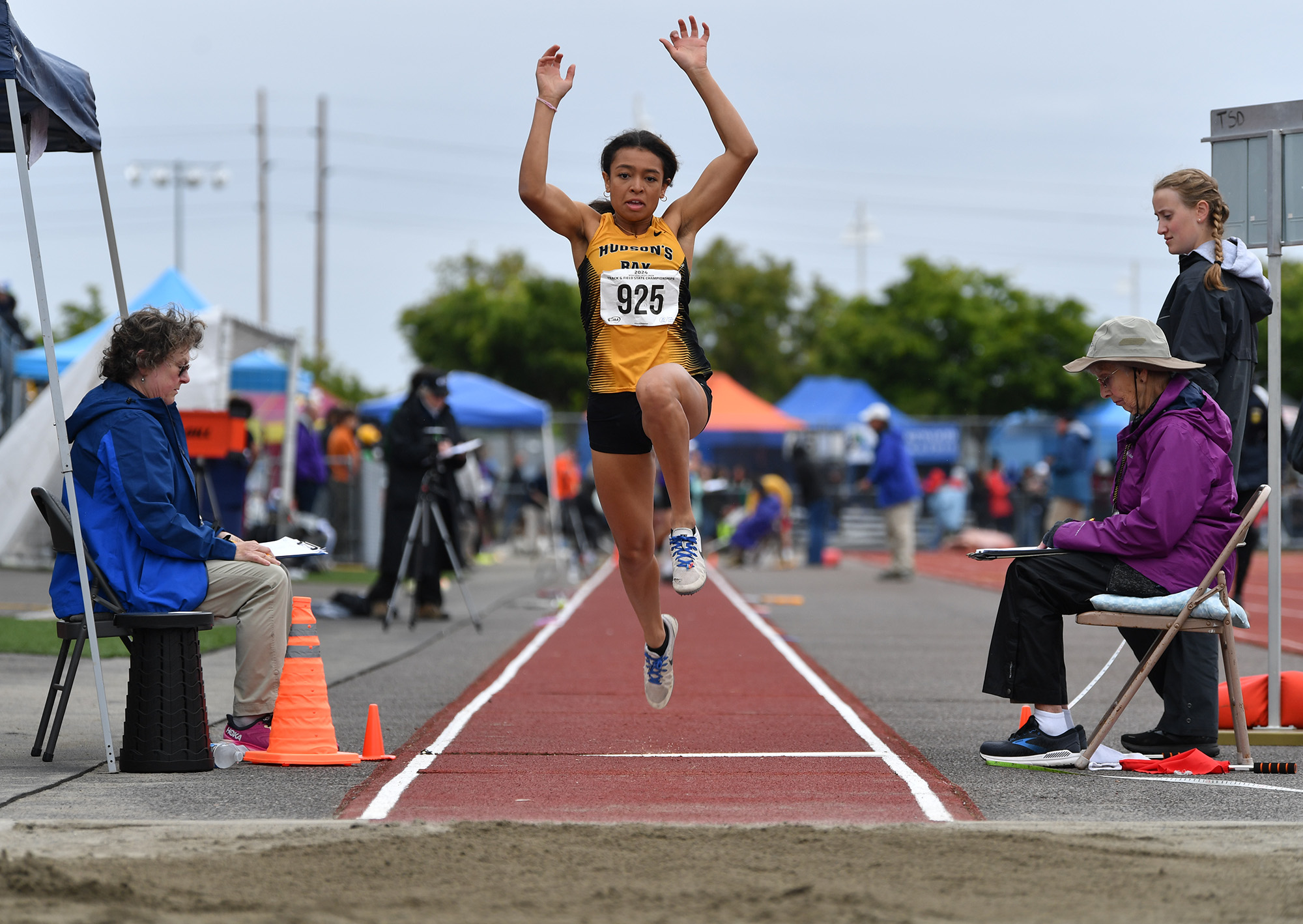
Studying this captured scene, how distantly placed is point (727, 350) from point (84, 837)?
59702 millimetres

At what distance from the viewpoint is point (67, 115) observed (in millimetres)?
5801

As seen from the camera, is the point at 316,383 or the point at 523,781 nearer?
the point at 523,781

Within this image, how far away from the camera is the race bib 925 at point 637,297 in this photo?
549cm

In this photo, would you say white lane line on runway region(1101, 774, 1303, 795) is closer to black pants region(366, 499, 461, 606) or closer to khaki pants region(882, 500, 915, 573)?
black pants region(366, 499, 461, 606)

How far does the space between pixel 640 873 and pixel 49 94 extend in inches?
158

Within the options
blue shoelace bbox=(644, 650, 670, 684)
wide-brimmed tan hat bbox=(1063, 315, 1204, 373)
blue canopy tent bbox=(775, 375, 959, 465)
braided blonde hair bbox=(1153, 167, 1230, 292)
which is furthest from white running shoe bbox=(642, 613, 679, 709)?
blue canopy tent bbox=(775, 375, 959, 465)

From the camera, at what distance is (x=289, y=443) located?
48.0ft

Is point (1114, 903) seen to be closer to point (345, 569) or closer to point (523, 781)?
point (523, 781)

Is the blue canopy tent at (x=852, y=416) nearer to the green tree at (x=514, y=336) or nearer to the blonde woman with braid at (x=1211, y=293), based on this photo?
the green tree at (x=514, y=336)

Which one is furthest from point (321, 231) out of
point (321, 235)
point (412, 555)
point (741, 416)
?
point (412, 555)

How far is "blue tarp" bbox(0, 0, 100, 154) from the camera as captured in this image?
16.7ft

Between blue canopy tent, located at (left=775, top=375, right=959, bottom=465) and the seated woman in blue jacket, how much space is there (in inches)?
998

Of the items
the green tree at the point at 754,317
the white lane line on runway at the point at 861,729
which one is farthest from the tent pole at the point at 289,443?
the green tree at the point at 754,317

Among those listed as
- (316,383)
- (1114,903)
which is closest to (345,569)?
(1114,903)
